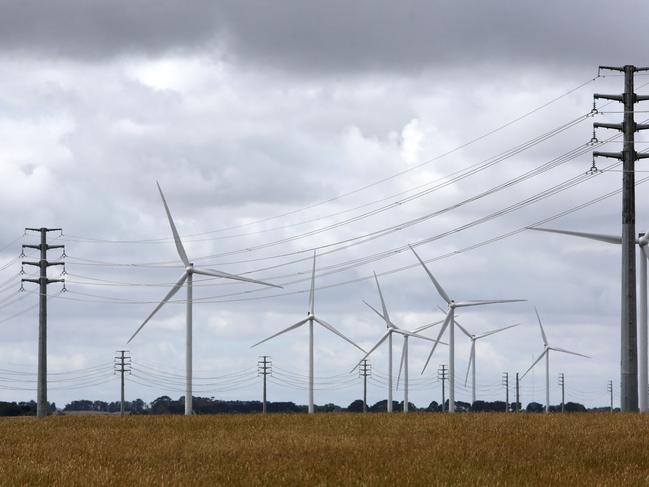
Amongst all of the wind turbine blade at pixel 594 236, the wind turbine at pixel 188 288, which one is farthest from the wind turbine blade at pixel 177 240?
the wind turbine blade at pixel 594 236

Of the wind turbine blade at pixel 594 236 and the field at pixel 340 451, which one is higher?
the wind turbine blade at pixel 594 236

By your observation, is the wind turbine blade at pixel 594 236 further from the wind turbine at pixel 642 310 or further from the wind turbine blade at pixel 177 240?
the wind turbine blade at pixel 177 240

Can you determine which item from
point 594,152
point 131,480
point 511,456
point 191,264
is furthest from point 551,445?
point 191,264

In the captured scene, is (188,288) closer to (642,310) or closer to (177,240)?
(177,240)

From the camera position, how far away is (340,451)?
2559cm

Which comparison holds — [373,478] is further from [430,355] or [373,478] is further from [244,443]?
[430,355]

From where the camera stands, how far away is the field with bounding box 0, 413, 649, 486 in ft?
68.8

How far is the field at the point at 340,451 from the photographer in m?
21.0

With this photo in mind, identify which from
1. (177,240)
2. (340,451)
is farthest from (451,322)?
(340,451)

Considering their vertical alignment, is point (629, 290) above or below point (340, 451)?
above

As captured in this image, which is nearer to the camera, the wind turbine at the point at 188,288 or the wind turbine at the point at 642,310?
the wind turbine at the point at 642,310

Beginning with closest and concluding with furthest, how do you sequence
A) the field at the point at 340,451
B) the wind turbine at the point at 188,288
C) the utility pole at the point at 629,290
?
the field at the point at 340,451 < the utility pole at the point at 629,290 < the wind turbine at the point at 188,288

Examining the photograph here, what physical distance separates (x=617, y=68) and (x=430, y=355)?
41.0 metres

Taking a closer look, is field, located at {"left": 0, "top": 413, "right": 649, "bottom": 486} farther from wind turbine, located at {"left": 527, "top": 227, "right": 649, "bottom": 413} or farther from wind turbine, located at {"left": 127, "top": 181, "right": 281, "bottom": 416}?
wind turbine, located at {"left": 127, "top": 181, "right": 281, "bottom": 416}
